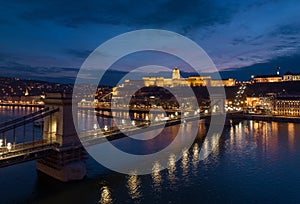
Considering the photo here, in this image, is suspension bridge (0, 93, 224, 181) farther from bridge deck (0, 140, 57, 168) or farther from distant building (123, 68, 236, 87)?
distant building (123, 68, 236, 87)

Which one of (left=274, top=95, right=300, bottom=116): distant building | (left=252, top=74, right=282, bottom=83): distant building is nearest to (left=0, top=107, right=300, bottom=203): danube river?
(left=274, top=95, right=300, bottom=116): distant building

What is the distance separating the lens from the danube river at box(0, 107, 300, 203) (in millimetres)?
11791

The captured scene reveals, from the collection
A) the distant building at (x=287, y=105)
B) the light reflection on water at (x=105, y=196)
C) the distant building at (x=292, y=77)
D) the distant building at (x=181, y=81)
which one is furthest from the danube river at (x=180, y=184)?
the distant building at (x=181, y=81)

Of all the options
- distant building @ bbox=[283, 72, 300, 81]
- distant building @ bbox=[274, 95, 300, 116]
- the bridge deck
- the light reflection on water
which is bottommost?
the light reflection on water

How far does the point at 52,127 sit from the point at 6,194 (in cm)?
352

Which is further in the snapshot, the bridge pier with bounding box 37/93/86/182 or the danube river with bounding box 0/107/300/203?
the bridge pier with bounding box 37/93/86/182

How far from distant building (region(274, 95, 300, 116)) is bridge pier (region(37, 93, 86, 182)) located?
42.2 metres

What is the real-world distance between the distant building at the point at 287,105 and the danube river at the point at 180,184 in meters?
31.2

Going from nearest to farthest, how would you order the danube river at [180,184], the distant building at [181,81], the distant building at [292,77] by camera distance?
the danube river at [180,184] → the distant building at [292,77] → the distant building at [181,81]

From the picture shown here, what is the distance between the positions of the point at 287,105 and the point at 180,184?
40.3m

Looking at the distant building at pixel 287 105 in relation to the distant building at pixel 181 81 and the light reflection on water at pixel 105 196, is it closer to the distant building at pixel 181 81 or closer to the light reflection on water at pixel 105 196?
the light reflection on water at pixel 105 196

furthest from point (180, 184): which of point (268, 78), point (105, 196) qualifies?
point (268, 78)

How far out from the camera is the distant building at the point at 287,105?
4619 centimetres

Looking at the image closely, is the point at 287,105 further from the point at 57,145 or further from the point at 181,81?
the point at 181,81
